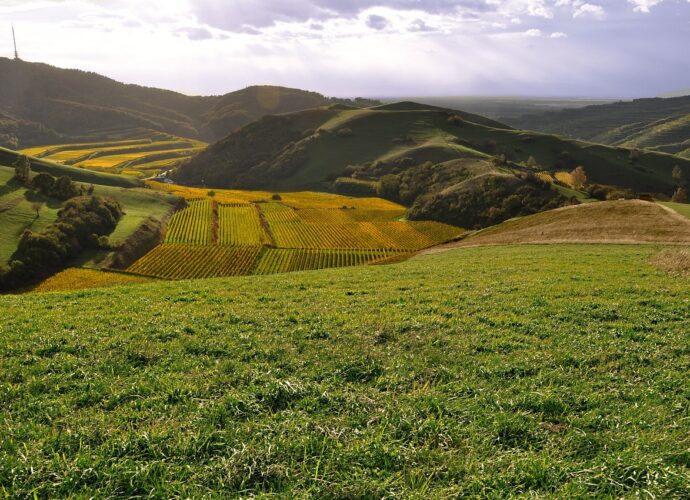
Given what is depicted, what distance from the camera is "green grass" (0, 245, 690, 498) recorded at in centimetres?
655

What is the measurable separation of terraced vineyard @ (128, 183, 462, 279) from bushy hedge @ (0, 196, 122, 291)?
12.9m

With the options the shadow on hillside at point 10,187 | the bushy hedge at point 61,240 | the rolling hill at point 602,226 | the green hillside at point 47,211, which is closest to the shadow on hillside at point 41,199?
the green hillside at point 47,211

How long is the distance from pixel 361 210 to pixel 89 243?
7719 centimetres

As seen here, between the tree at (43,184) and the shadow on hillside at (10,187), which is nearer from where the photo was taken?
the shadow on hillside at (10,187)

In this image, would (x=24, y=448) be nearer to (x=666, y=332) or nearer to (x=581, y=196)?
(x=666, y=332)

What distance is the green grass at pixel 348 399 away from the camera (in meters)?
6.55

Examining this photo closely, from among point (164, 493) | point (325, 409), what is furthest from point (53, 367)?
point (325, 409)

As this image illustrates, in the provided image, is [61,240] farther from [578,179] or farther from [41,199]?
[578,179]

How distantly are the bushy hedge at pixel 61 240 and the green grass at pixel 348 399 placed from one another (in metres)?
66.2

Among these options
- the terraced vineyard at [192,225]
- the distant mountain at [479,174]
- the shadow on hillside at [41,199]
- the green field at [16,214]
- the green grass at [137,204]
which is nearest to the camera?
the green field at [16,214]

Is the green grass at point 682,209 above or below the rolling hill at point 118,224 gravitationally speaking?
above

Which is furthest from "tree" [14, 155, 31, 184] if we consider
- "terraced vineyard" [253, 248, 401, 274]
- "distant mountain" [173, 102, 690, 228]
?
"distant mountain" [173, 102, 690, 228]

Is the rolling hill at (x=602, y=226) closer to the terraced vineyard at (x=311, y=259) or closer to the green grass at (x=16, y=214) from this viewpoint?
the terraced vineyard at (x=311, y=259)

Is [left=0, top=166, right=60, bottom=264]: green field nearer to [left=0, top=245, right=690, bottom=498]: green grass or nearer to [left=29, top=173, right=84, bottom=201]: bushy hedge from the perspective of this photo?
Answer: [left=29, top=173, right=84, bottom=201]: bushy hedge
